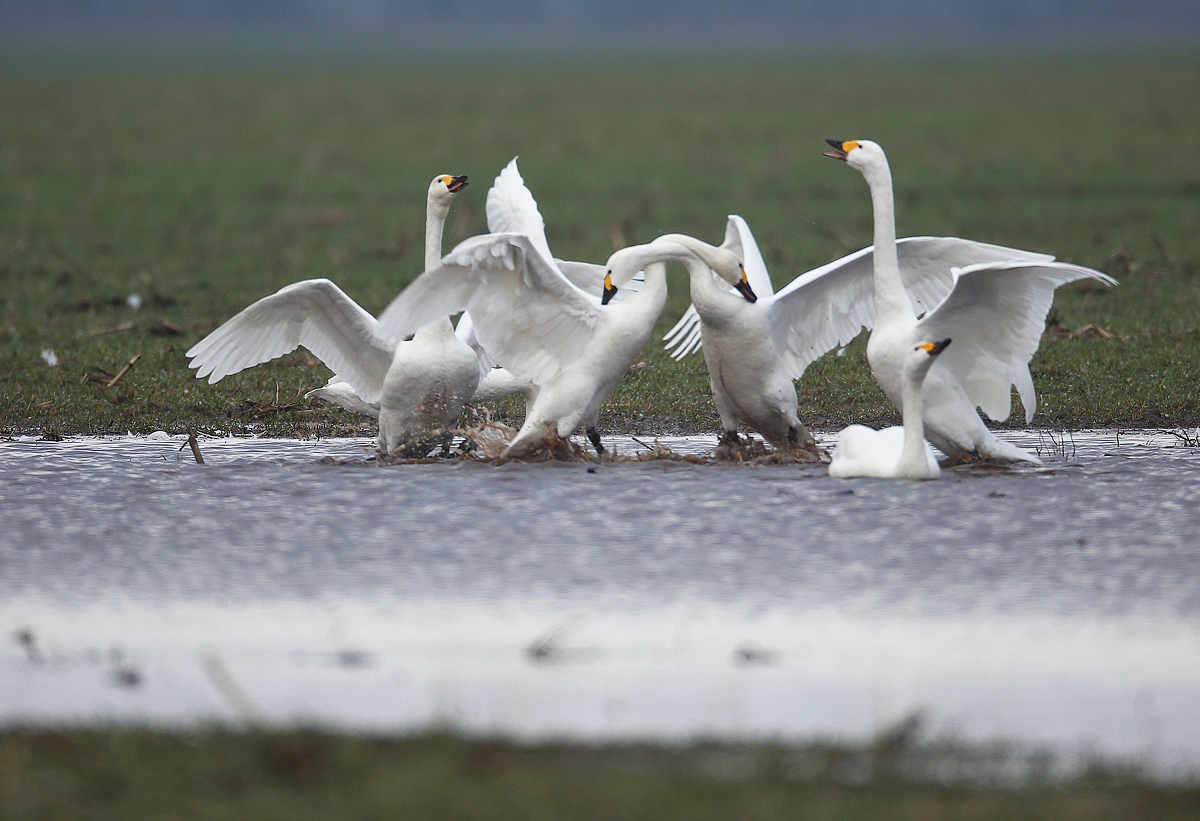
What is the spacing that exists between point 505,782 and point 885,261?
5251 millimetres

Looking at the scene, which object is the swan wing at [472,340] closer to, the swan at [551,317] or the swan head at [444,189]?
the swan at [551,317]

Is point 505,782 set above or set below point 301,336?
below

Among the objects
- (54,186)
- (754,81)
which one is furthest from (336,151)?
(754,81)

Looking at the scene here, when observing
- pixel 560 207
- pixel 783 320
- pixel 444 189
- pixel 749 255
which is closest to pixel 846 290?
pixel 783 320

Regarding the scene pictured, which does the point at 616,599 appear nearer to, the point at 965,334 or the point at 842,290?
the point at 965,334

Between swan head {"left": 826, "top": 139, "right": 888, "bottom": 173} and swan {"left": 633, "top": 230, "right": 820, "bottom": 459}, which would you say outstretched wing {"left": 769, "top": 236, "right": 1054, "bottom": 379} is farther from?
swan head {"left": 826, "top": 139, "right": 888, "bottom": 173}

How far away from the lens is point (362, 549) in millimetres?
6820

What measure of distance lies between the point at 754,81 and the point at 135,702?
218ft

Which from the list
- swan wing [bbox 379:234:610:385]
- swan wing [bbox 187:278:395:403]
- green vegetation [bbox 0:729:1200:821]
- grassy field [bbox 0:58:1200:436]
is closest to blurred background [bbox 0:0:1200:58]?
grassy field [bbox 0:58:1200:436]

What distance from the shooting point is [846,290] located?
960cm

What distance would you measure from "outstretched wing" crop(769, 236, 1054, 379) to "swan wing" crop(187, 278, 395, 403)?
234cm

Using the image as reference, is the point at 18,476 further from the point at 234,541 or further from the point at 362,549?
the point at 362,549

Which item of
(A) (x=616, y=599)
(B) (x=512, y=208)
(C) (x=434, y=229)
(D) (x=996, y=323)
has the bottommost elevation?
(A) (x=616, y=599)

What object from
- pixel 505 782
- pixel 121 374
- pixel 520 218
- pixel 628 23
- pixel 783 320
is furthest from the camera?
pixel 628 23
